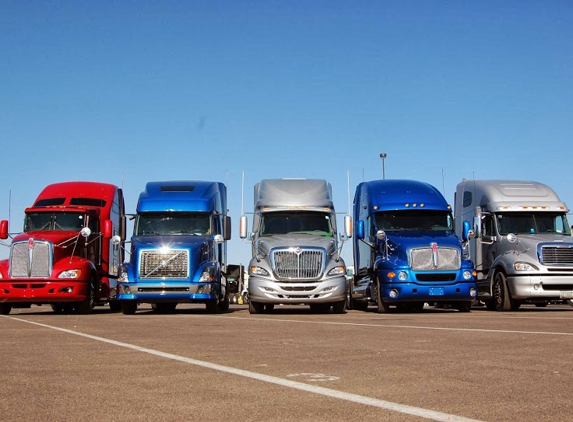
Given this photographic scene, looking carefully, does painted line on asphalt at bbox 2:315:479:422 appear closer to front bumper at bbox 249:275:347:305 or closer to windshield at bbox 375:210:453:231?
front bumper at bbox 249:275:347:305

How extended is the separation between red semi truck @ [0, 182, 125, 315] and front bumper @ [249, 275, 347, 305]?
15.1ft

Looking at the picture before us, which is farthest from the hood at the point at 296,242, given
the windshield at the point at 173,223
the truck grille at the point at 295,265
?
the windshield at the point at 173,223

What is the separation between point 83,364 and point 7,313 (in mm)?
16868

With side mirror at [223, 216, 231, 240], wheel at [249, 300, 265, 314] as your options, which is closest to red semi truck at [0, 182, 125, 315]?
side mirror at [223, 216, 231, 240]

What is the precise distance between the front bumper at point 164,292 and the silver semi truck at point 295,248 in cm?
144

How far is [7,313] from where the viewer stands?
2436 cm

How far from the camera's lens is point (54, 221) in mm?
24844

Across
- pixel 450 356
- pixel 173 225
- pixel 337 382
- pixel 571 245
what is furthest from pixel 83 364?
pixel 571 245

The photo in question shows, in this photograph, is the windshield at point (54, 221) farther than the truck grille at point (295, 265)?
Yes

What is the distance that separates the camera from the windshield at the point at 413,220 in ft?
78.4

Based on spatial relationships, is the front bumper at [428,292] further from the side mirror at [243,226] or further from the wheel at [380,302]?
the side mirror at [243,226]

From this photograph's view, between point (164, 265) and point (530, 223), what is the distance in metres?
10.4

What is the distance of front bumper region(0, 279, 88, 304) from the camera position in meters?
23.2

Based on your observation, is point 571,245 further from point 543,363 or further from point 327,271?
point 543,363
